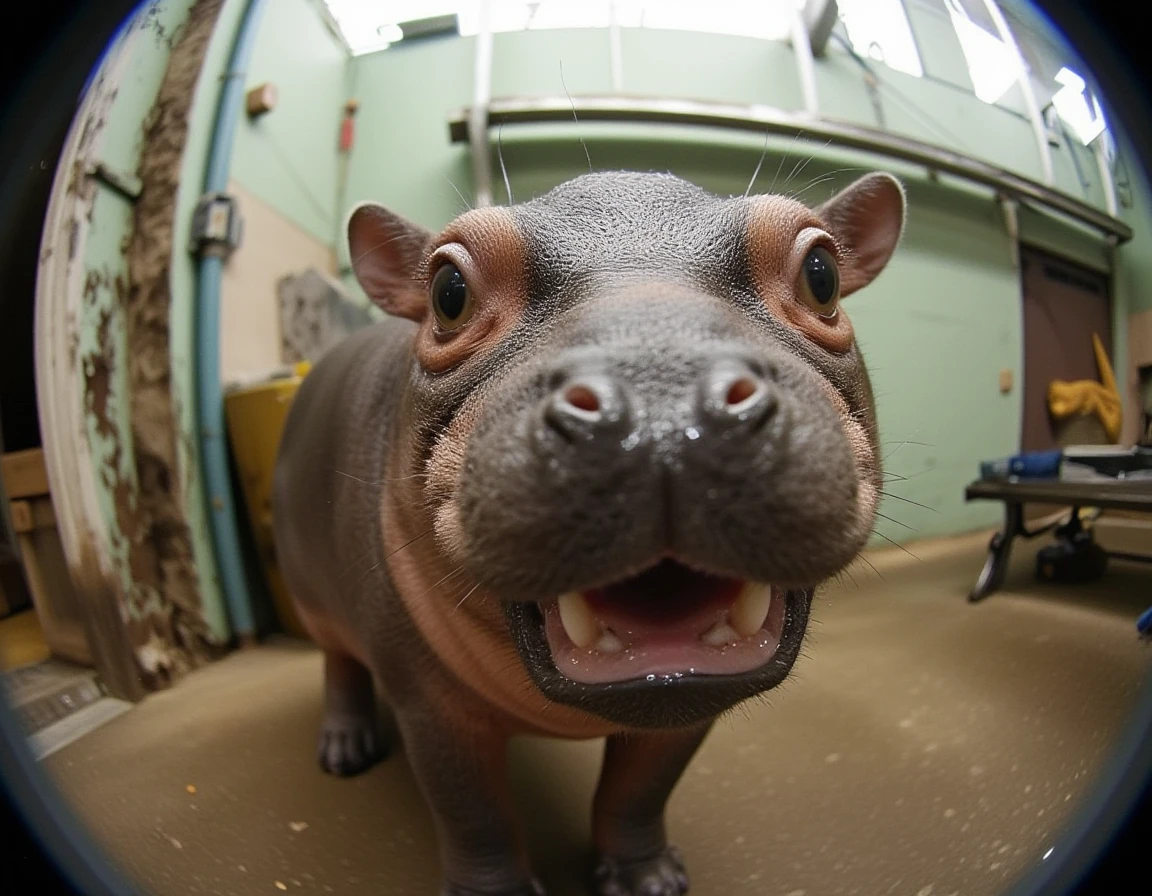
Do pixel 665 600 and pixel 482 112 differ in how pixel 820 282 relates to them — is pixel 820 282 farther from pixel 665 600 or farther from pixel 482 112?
pixel 482 112

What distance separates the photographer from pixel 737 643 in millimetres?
481

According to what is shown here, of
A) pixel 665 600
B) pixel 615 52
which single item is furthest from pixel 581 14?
pixel 665 600

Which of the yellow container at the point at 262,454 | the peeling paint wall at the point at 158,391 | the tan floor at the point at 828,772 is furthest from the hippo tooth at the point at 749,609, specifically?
the yellow container at the point at 262,454


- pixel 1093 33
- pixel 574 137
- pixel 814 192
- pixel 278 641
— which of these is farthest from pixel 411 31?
pixel 278 641

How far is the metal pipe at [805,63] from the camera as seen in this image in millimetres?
734

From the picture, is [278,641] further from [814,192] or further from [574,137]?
[814,192]

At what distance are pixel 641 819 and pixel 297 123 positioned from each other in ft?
3.89

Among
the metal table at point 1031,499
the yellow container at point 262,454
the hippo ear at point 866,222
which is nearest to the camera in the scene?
the metal table at point 1031,499

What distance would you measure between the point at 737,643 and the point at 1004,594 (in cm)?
48

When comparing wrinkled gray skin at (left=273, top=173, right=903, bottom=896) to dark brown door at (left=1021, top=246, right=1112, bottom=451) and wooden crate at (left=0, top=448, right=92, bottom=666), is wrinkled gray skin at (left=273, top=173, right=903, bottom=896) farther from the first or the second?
wooden crate at (left=0, top=448, right=92, bottom=666)

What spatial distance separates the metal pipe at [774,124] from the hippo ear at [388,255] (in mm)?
172

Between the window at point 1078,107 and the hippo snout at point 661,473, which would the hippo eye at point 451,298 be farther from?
the window at point 1078,107

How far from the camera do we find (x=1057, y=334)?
2.42 feet

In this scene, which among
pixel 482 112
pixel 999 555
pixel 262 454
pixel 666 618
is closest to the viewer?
pixel 666 618
